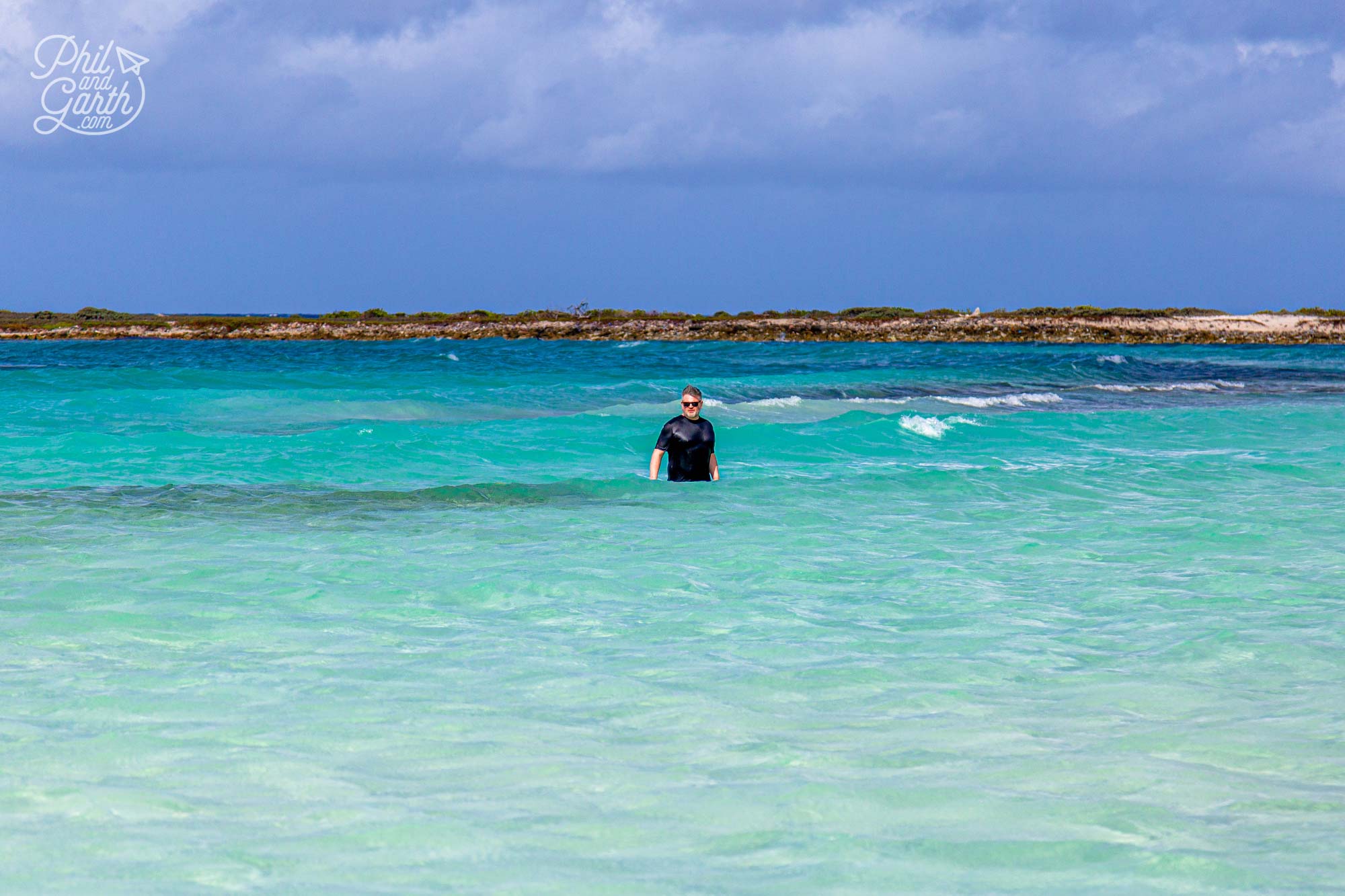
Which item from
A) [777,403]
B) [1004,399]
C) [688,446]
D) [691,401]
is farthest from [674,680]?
[1004,399]

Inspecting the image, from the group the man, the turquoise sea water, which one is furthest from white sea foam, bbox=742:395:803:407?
the man

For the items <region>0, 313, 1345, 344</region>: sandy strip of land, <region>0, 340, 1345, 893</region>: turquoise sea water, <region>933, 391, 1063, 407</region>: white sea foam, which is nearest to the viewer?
<region>0, 340, 1345, 893</region>: turquoise sea water

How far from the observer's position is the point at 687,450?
13.2 meters

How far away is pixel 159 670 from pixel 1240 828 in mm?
4846

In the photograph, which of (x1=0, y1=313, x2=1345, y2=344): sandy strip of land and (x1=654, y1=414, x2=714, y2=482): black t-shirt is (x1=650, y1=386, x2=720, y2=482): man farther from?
(x1=0, y1=313, x2=1345, y2=344): sandy strip of land

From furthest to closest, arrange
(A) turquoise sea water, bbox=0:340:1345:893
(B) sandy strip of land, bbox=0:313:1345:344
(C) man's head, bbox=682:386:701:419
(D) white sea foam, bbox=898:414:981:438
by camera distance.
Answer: (B) sandy strip of land, bbox=0:313:1345:344 < (D) white sea foam, bbox=898:414:981:438 < (C) man's head, bbox=682:386:701:419 < (A) turquoise sea water, bbox=0:340:1345:893

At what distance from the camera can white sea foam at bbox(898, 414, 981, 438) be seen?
2069 centimetres

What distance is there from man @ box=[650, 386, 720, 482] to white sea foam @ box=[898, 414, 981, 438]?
810 cm

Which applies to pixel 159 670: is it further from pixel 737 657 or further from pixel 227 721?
pixel 737 657

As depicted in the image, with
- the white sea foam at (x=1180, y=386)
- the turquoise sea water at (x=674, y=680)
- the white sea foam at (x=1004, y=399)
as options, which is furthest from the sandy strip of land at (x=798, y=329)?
the turquoise sea water at (x=674, y=680)

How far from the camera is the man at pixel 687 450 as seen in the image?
13.0 metres

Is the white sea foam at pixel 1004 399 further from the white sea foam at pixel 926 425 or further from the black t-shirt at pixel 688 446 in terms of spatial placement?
the black t-shirt at pixel 688 446

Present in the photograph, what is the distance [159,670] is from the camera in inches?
232

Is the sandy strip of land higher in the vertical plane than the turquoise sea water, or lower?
higher
